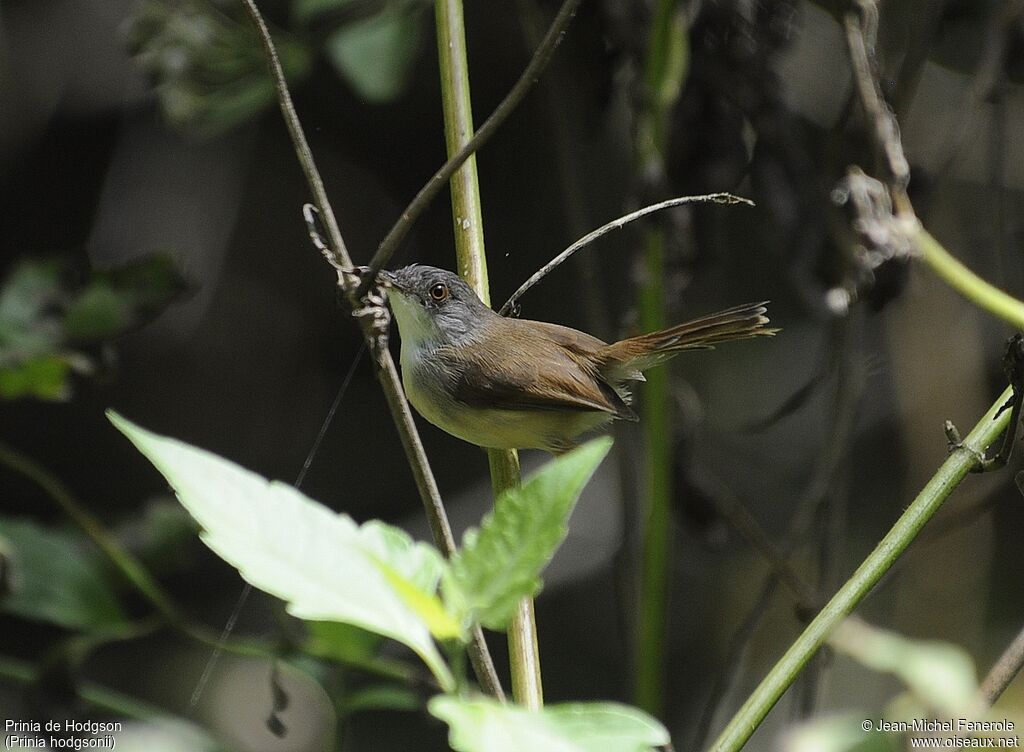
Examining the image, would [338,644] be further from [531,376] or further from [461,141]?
[461,141]

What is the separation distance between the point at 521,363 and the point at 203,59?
111cm

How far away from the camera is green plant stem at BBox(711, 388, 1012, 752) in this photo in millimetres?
792

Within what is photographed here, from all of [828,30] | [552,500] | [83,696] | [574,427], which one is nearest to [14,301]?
[83,696]

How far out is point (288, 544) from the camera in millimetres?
561

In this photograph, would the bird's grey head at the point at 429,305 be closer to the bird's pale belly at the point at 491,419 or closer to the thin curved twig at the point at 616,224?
the bird's pale belly at the point at 491,419

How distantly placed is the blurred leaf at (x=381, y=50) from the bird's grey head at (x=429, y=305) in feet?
1.80

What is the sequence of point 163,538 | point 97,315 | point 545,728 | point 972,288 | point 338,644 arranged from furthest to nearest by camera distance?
1. point 163,538
2. point 97,315
3. point 338,644
4. point 972,288
5. point 545,728

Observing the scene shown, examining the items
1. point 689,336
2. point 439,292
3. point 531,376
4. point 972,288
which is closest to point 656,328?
point 689,336

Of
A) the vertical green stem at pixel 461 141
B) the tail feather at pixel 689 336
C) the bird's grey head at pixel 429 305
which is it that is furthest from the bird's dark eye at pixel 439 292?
the vertical green stem at pixel 461 141

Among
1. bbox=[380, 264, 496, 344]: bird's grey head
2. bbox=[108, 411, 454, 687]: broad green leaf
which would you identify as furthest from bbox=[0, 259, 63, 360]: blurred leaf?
bbox=[108, 411, 454, 687]: broad green leaf

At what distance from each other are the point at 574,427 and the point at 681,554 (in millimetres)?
1820

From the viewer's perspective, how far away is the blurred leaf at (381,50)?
2002 millimetres

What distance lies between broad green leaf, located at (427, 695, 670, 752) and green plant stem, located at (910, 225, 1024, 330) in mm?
839

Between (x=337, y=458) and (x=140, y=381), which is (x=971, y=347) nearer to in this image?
(x=337, y=458)
